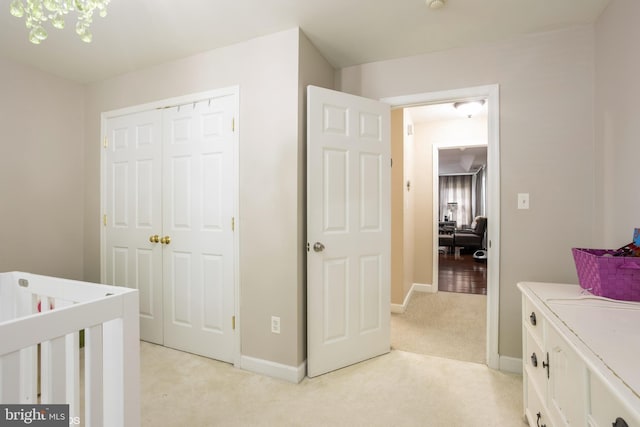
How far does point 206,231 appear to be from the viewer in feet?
7.89

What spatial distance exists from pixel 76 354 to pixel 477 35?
286 cm

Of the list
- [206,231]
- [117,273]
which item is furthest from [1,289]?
[117,273]

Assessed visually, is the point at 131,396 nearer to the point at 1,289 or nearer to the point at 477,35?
the point at 1,289

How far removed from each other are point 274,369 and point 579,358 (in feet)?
5.78

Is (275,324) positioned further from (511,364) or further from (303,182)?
(511,364)

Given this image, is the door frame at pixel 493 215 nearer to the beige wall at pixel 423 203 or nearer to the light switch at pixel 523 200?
the light switch at pixel 523 200

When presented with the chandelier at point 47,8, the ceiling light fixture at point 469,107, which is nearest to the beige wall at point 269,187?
the chandelier at point 47,8

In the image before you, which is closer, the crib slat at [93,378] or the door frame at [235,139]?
the crib slat at [93,378]

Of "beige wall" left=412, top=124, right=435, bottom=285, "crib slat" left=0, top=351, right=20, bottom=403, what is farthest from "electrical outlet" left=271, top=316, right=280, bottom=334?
"beige wall" left=412, top=124, right=435, bottom=285

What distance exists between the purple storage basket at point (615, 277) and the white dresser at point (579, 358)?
5cm

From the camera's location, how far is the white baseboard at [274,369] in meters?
2.06

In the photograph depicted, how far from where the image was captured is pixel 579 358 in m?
0.95

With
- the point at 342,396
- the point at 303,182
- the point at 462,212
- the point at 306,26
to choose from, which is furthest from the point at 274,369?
the point at 462,212

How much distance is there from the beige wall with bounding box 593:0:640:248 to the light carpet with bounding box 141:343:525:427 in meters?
1.21
